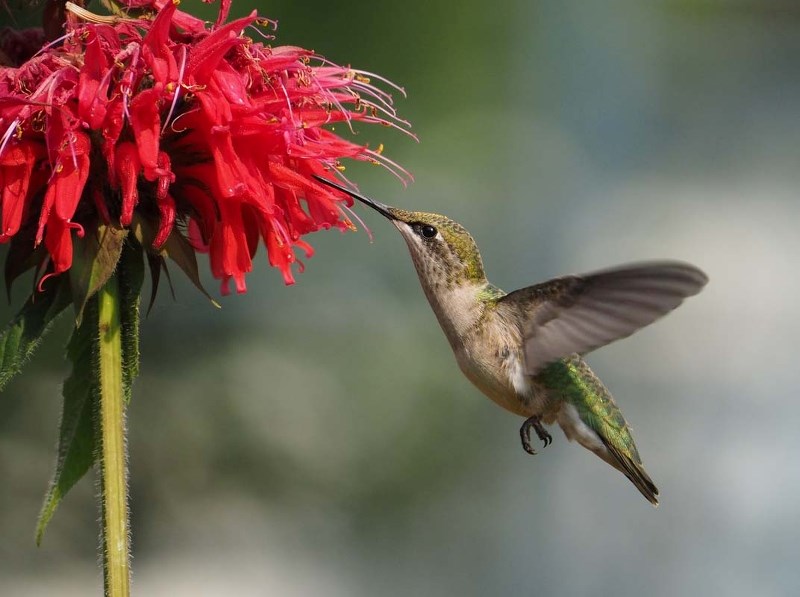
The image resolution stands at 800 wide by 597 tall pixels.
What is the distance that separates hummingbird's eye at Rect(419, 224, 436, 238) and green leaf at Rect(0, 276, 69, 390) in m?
0.58

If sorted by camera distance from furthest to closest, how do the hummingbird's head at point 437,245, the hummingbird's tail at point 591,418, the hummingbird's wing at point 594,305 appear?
the hummingbird's tail at point 591,418 < the hummingbird's head at point 437,245 < the hummingbird's wing at point 594,305

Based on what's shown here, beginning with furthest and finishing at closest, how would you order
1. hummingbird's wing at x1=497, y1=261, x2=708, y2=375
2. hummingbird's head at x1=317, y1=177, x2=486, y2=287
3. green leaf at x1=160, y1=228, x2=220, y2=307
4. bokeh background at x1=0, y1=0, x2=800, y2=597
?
bokeh background at x1=0, y1=0, x2=800, y2=597
hummingbird's head at x1=317, y1=177, x2=486, y2=287
hummingbird's wing at x1=497, y1=261, x2=708, y2=375
green leaf at x1=160, y1=228, x2=220, y2=307

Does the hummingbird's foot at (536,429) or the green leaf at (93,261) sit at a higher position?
the green leaf at (93,261)

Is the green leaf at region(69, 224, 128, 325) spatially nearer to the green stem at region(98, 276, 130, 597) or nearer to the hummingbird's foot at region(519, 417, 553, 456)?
the green stem at region(98, 276, 130, 597)

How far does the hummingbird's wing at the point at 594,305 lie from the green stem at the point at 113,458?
0.61 meters

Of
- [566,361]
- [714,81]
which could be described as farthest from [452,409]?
[566,361]

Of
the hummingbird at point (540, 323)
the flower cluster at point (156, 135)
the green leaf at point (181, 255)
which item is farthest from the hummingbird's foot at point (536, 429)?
the green leaf at point (181, 255)

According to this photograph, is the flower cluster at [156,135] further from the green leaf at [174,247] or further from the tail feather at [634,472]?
the tail feather at [634,472]

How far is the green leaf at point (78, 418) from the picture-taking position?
115 cm

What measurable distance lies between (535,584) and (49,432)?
1900 millimetres

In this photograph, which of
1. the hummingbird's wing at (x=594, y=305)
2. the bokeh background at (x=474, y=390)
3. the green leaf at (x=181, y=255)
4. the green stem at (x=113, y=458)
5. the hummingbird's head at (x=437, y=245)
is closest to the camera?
the green stem at (x=113, y=458)

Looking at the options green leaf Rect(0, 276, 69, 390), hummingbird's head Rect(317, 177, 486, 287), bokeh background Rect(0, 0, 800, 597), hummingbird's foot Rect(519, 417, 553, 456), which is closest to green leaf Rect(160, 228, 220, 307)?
green leaf Rect(0, 276, 69, 390)

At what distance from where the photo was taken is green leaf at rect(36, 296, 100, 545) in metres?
1.15

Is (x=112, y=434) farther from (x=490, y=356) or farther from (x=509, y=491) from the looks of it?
(x=509, y=491)
